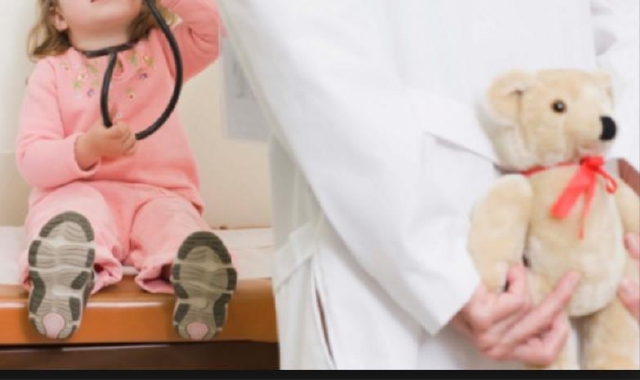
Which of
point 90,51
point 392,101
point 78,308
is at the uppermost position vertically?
point 392,101

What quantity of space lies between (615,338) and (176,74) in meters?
0.85

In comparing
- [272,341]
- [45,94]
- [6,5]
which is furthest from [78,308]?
[6,5]

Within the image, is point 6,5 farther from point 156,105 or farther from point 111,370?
point 111,370

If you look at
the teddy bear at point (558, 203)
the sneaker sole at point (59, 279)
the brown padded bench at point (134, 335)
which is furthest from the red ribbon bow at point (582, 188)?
the sneaker sole at point (59, 279)

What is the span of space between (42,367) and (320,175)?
29.1 inches

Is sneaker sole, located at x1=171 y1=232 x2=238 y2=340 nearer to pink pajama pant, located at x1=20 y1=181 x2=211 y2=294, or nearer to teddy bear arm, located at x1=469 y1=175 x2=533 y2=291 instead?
pink pajama pant, located at x1=20 y1=181 x2=211 y2=294

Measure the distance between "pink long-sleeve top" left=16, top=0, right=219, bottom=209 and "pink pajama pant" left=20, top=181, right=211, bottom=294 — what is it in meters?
0.04

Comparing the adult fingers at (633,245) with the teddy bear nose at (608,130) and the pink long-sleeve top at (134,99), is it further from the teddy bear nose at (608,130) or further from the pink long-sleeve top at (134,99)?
the pink long-sleeve top at (134,99)

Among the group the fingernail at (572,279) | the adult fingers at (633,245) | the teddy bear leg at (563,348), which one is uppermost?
the adult fingers at (633,245)

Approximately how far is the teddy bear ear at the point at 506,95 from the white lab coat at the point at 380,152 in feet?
0.09

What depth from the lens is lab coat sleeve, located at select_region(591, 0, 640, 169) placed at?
2.55 ft

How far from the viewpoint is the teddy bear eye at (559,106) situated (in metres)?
0.69

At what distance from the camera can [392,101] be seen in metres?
0.67

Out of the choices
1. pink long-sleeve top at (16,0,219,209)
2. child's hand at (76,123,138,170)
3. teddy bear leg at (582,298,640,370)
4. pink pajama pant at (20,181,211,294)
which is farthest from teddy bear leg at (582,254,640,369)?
pink long-sleeve top at (16,0,219,209)
